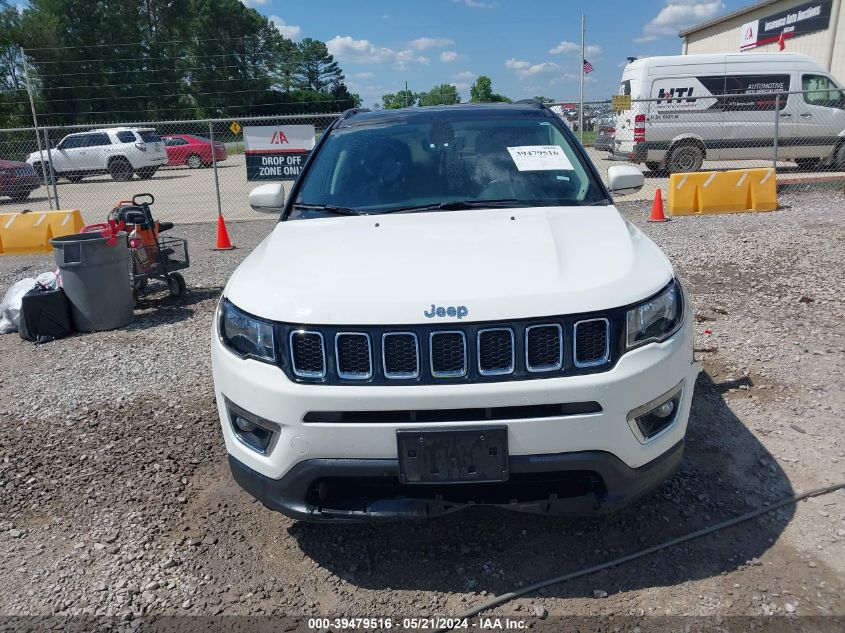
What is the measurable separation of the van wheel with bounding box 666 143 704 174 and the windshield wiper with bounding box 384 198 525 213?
522 inches

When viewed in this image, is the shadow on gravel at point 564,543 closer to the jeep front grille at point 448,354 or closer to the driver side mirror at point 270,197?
the jeep front grille at point 448,354

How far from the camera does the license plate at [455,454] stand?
2.33m

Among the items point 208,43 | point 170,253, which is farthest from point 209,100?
point 170,253

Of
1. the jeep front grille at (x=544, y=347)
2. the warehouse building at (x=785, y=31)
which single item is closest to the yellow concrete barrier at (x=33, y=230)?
the jeep front grille at (x=544, y=347)

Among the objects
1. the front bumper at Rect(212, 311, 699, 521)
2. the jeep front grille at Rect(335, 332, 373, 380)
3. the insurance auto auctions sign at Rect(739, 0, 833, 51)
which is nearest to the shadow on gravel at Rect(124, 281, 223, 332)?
the front bumper at Rect(212, 311, 699, 521)

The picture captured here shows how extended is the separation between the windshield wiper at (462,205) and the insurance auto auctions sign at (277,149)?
29.1 feet

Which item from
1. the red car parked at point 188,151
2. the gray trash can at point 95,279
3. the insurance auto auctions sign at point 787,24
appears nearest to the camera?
the gray trash can at point 95,279

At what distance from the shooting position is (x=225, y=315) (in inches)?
108

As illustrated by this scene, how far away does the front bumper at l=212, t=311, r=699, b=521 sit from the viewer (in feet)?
7.66

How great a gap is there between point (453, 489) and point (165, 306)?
543 centimetres

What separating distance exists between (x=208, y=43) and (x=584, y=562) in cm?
5985

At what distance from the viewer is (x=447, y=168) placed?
3.75m

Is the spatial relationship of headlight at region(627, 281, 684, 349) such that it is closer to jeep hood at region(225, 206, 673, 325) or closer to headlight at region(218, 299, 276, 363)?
jeep hood at region(225, 206, 673, 325)

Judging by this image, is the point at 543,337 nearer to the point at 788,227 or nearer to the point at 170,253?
the point at 170,253
